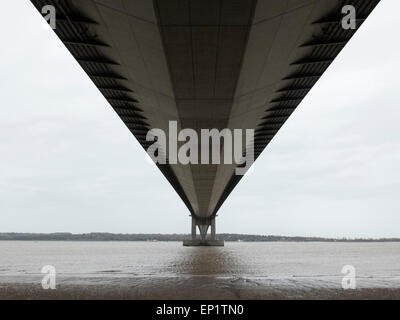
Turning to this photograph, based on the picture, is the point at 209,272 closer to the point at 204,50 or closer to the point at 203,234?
the point at 204,50

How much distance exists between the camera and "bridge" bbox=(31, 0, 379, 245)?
41.2 feet

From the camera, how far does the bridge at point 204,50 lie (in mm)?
12547

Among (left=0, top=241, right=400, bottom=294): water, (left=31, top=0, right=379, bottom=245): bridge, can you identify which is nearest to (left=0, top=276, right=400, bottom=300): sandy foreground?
(left=0, top=241, right=400, bottom=294): water

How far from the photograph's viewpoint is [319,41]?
15781 mm

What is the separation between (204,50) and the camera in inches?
577

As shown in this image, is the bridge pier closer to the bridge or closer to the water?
the water

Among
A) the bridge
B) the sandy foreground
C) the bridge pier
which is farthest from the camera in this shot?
the bridge pier

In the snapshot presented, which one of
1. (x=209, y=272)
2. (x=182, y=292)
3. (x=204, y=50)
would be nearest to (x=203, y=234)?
(x=209, y=272)

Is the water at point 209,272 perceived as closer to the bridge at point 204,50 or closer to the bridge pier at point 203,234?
the bridge at point 204,50

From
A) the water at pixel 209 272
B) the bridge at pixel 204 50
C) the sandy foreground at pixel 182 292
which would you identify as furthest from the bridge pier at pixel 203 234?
the sandy foreground at pixel 182 292
